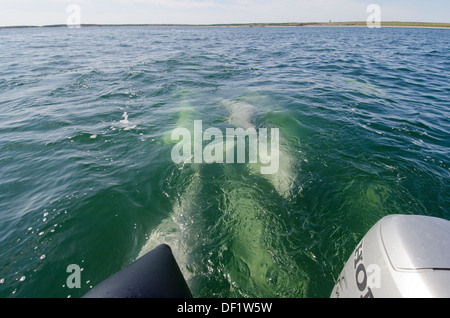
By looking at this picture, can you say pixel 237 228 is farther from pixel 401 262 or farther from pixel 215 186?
pixel 401 262

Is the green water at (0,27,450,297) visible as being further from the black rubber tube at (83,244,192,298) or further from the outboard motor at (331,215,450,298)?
the outboard motor at (331,215,450,298)

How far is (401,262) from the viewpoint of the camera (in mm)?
2090

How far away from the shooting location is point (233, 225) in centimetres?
449

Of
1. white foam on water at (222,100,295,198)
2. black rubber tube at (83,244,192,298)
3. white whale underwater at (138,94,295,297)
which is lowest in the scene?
white whale underwater at (138,94,295,297)

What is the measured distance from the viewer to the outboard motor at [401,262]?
75.2 inches

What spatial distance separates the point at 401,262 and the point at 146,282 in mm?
2725

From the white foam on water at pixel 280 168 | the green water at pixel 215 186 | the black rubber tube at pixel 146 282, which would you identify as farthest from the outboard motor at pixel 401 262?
the white foam on water at pixel 280 168

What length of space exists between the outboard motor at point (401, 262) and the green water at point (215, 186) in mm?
1283

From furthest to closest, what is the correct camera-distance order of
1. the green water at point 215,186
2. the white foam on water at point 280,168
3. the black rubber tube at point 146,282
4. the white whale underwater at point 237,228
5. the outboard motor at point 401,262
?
the white foam on water at point 280,168
the green water at point 215,186
the white whale underwater at point 237,228
the black rubber tube at point 146,282
the outboard motor at point 401,262

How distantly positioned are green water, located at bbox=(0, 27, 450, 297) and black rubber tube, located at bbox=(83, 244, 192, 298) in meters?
0.88

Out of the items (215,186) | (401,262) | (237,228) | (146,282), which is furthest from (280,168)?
(146,282)

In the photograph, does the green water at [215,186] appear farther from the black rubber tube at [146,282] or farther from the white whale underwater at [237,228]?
the black rubber tube at [146,282]

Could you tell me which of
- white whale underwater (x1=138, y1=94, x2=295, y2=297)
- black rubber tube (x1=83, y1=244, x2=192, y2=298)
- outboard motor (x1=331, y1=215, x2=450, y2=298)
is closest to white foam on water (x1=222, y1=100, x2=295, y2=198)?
white whale underwater (x1=138, y1=94, x2=295, y2=297)

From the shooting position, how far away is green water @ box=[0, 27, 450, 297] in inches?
152
